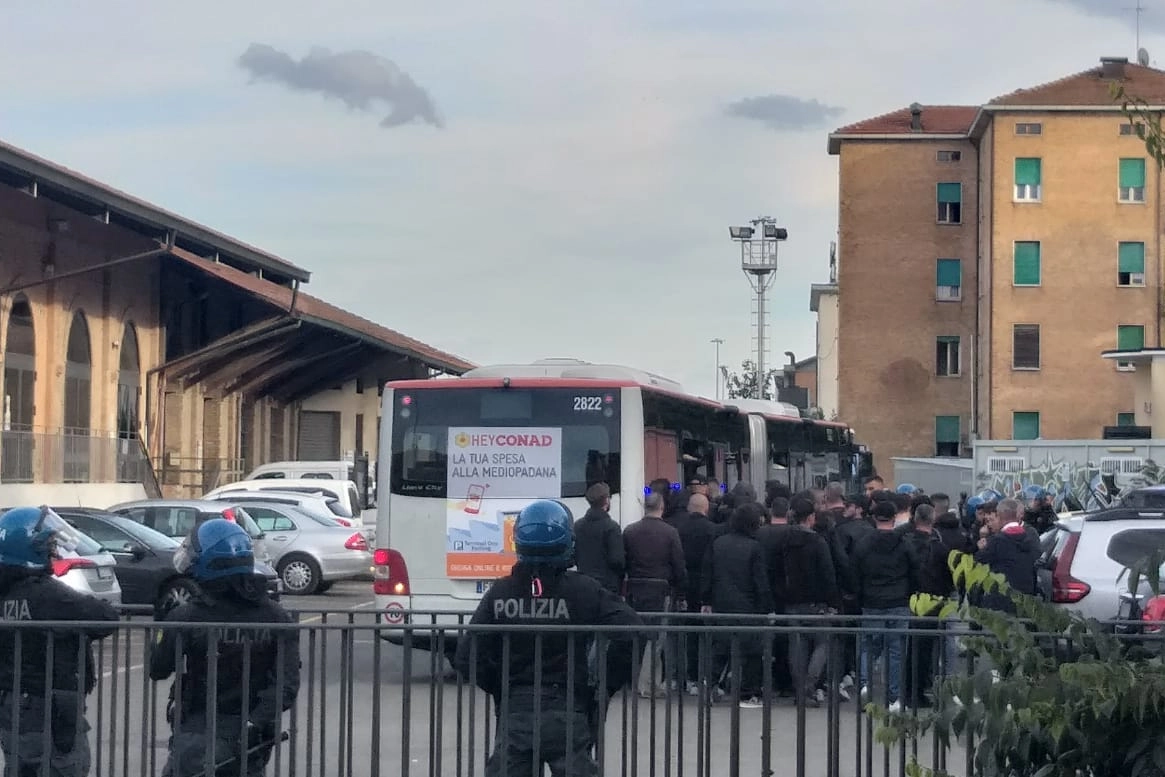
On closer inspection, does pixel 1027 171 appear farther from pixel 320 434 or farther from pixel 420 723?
pixel 420 723

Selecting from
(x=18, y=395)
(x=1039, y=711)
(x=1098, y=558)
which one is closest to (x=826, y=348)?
(x=18, y=395)

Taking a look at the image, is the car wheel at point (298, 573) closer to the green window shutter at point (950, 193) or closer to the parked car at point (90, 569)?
the parked car at point (90, 569)

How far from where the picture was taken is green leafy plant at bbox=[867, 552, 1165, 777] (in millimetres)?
4496

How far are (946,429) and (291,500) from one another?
39.8 meters

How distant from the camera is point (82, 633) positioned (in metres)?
6.78

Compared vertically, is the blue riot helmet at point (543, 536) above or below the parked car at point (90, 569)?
above

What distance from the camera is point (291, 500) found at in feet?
91.7

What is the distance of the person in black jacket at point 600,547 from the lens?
13.8m

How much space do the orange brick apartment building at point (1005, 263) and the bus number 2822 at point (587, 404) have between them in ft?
145

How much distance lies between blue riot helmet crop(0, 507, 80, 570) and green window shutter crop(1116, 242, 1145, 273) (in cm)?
5544

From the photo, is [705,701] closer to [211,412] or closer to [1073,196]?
[211,412]

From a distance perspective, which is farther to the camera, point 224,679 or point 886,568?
point 886,568

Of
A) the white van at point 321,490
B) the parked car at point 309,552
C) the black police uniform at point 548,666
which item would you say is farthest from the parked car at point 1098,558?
the white van at point 321,490

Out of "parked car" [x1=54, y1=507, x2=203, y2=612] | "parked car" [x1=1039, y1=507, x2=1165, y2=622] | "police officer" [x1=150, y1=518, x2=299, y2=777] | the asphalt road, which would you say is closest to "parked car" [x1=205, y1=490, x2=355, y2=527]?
"parked car" [x1=54, y1=507, x2=203, y2=612]
